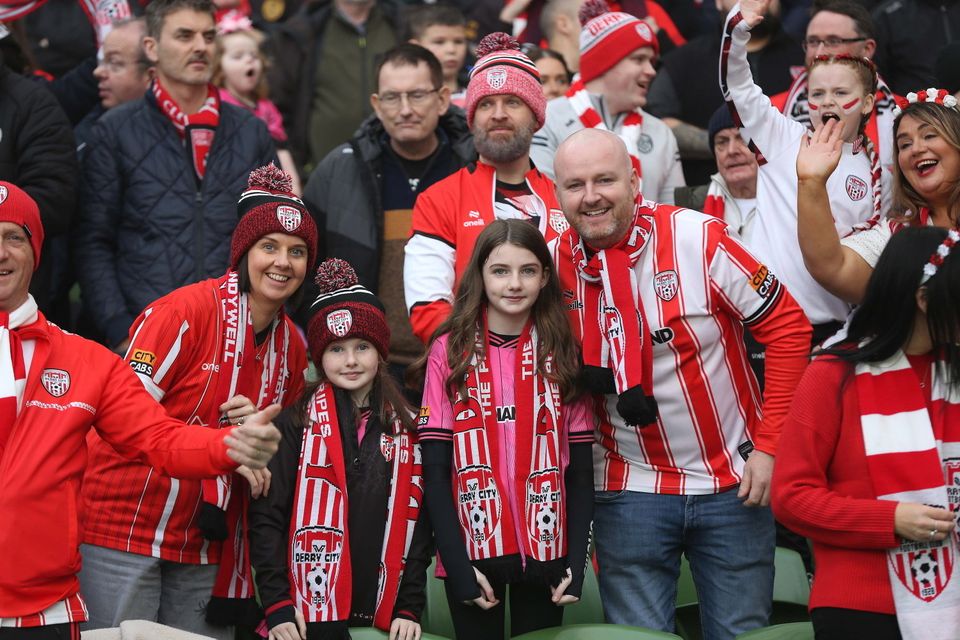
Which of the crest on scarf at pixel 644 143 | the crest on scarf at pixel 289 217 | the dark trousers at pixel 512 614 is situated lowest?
the dark trousers at pixel 512 614

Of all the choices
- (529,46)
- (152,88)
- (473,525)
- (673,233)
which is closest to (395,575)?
(473,525)

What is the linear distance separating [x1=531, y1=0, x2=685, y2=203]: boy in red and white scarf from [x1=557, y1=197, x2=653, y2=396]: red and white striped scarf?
1.99 m

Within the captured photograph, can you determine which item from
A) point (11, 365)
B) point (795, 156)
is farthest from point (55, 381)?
point (795, 156)

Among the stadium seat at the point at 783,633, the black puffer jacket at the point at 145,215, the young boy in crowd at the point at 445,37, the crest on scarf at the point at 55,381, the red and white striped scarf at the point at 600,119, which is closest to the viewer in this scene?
the crest on scarf at the point at 55,381

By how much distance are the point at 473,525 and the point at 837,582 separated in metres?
1.25

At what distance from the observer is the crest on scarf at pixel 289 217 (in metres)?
4.61

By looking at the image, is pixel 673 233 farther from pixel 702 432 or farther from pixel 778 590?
pixel 778 590

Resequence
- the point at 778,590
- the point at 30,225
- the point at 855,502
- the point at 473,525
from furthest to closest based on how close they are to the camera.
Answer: the point at 778,590
the point at 473,525
the point at 30,225
the point at 855,502

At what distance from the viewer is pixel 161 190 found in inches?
231

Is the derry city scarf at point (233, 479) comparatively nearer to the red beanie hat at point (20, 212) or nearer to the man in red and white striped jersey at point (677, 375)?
the red beanie hat at point (20, 212)

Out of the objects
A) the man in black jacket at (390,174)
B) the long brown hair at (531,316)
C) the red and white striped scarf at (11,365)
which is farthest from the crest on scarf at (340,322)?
the man in black jacket at (390,174)

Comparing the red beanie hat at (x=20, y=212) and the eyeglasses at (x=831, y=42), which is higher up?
the eyeglasses at (x=831, y=42)

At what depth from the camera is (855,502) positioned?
3.57m

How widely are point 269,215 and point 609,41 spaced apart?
2.60m
